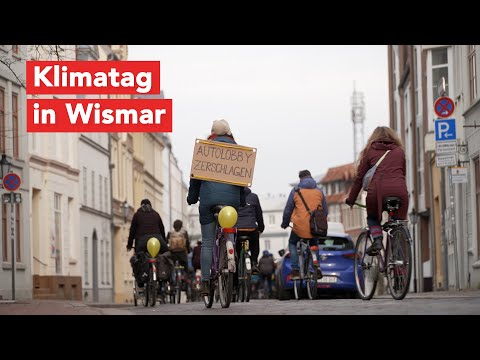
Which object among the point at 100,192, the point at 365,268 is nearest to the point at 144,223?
the point at 365,268

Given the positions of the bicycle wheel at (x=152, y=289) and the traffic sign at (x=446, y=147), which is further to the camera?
the traffic sign at (x=446, y=147)

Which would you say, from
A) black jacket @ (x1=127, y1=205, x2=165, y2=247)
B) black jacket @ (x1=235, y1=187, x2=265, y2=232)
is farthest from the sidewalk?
black jacket @ (x1=235, y1=187, x2=265, y2=232)

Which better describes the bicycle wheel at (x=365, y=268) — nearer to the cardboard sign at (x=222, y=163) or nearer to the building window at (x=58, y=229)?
the cardboard sign at (x=222, y=163)

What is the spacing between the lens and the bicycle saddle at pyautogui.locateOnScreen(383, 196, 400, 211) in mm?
14766

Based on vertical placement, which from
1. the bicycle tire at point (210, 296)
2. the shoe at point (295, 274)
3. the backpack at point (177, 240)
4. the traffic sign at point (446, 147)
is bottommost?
the bicycle tire at point (210, 296)

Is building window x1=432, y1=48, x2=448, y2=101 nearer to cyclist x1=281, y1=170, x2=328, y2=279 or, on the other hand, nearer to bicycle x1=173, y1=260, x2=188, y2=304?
bicycle x1=173, y1=260, x2=188, y2=304

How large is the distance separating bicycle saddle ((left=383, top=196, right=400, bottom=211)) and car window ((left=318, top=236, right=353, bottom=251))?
9585 millimetres

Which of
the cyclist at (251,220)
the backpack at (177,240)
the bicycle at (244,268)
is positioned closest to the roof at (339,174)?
the backpack at (177,240)

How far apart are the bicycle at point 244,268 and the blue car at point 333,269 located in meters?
2.25

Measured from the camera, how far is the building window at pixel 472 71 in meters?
31.3

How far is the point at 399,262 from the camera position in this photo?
14633 millimetres
